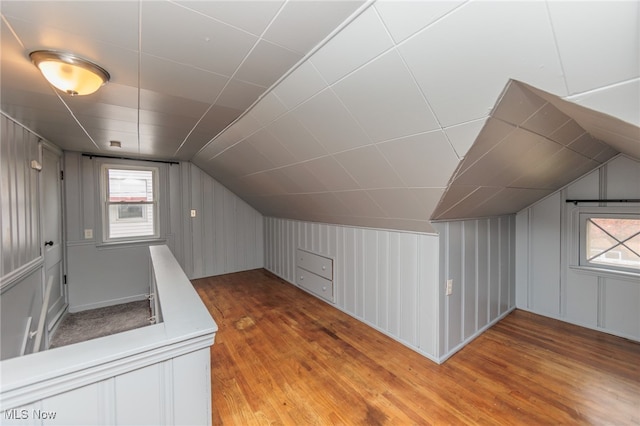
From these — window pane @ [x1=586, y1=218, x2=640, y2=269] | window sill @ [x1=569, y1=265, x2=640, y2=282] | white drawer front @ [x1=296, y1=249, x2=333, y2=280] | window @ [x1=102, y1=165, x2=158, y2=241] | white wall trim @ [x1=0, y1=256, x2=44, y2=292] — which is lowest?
white drawer front @ [x1=296, y1=249, x2=333, y2=280]

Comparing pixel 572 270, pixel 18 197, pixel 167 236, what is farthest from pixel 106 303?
pixel 572 270

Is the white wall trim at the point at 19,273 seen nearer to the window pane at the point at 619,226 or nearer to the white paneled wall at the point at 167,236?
the white paneled wall at the point at 167,236

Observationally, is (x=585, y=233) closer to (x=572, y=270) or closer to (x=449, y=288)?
(x=572, y=270)

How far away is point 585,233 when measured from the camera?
2.90 metres

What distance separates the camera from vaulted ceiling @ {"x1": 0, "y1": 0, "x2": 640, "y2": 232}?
1010 millimetres

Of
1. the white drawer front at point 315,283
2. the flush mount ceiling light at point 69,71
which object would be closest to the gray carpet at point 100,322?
Answer: the white drawer front at point 315,283

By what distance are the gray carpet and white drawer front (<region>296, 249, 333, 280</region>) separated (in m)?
2.25

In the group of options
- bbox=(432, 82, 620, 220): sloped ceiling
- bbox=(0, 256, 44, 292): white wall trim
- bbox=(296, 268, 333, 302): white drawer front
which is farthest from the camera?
bbox=(296, 268, 333, 302): white drawer front

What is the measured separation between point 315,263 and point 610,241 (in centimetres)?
333

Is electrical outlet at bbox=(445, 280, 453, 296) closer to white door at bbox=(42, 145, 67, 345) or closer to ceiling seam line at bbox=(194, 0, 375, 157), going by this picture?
ceiling seam line at bbox=(194, 0, 375, 157)

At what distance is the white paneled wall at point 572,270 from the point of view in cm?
265

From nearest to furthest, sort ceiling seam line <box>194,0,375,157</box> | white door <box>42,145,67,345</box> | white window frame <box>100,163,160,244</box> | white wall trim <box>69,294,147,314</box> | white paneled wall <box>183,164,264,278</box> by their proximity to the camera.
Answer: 1. ceiling seam line <box>194,0,375,157</box>
2. white door <box>42,145,67,345</box>
3. white wall trim <box>69,294,147,314</box>
4. white window frame <box>100,163,160,244</box>
5. white paneled wall <box>183,164,264,278</box>

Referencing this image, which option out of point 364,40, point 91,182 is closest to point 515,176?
point 364,40

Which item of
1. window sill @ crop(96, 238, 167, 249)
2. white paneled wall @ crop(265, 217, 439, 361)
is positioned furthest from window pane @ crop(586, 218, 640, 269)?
window sill @ crop(96, 238, 167, 249)
